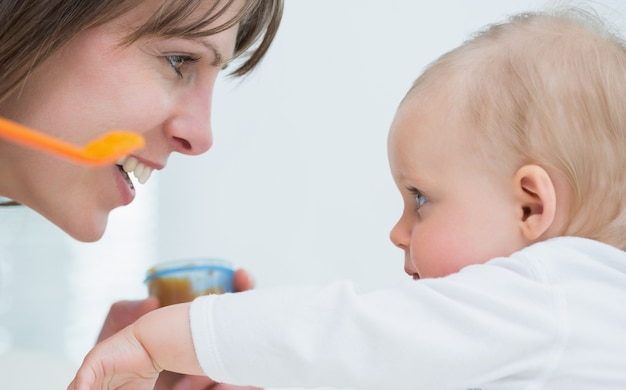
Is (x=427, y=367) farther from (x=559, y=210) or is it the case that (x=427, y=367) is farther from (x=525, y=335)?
(x=559, y=210)

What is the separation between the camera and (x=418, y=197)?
1011 mm

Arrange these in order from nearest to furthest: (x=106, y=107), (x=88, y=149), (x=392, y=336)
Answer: (x=88, y=149), (x=392, y=336), (x=106, y=107)

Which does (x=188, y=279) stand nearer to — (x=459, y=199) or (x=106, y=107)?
(x=106, y=107)

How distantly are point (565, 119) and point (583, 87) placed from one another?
Answer: 0.15 feet

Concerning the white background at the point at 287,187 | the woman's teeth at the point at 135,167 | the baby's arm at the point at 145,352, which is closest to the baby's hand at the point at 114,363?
the baby's arm at the point at 145,352

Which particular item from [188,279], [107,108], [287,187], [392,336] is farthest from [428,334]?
[287,187]

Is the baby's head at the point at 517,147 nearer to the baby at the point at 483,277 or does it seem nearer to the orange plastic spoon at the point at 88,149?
the baby at the point at 483,277

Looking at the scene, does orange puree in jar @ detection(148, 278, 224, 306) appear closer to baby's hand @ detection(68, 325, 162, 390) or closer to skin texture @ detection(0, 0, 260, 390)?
skin texture @ detection(0, 0, 260, 390)

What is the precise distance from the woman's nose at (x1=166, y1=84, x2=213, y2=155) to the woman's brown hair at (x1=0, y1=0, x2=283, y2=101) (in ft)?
0.33

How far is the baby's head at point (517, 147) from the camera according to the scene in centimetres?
92

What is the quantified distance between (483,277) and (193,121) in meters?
0.47

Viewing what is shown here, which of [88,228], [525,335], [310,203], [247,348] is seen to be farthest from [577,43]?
[310,203]

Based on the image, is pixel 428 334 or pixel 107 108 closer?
pixel 428 334

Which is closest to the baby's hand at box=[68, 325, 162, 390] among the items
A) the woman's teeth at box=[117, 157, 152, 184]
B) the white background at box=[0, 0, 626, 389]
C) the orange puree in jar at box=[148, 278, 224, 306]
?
the orange puree in jar at box=[148, 278, 224, 306]
